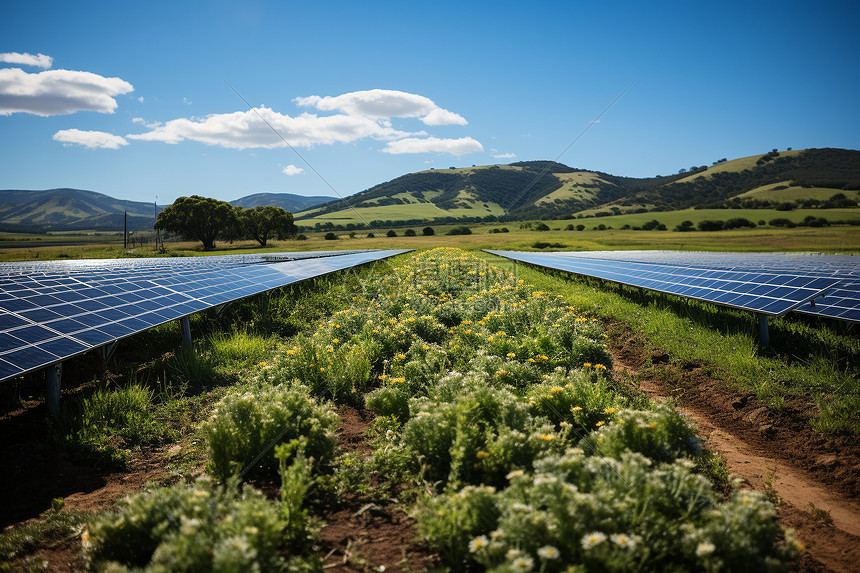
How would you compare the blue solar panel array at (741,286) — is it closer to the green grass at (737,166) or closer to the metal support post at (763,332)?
the metal support post at (763,332)

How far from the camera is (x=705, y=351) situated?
815 cm

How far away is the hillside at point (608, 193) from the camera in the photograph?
94812 mm

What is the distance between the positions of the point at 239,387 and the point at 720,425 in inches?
267

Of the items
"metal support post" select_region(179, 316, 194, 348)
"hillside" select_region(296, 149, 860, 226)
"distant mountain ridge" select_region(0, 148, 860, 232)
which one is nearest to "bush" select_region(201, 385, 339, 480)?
"metal support post" select_region(179, 316, 194, 348)

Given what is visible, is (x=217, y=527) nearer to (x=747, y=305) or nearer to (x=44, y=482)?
(x=44, y=482)

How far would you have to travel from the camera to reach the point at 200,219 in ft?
199

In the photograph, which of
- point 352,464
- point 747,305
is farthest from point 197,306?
point 747,305

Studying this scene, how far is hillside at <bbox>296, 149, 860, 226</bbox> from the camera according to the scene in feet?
311

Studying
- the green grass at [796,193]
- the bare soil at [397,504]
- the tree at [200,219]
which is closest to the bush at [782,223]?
the green grass at [796,193]

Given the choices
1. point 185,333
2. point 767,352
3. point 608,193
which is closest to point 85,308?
point 185,333

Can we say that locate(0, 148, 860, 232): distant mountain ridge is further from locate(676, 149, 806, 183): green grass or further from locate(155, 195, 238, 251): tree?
locate(155, 195, 238, 251): tree

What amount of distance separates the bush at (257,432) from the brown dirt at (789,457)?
12.5 ft

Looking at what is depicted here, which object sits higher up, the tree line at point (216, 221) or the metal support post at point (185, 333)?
the tree line at point (216, 221)

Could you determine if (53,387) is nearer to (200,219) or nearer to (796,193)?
(200,219)
